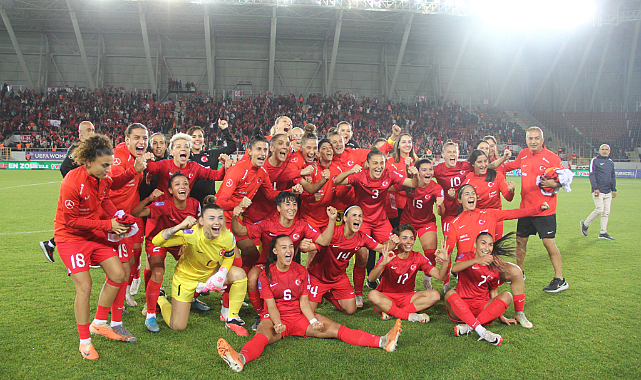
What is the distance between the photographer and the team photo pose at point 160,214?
4.62m

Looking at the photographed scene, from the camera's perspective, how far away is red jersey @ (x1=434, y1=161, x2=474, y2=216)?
19.9ft

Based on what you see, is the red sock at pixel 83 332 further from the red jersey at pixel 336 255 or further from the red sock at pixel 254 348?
the red jersey at pixel 336 255

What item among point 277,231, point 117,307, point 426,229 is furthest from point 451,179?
point 117,307

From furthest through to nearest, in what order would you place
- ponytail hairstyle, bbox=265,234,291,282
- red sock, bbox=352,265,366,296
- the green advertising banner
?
the green advertising banner, red sock, bbox=352,265,366,296, ponytail hairstyle, bbox=265,234,291,282

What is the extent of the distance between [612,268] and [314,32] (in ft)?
96.9

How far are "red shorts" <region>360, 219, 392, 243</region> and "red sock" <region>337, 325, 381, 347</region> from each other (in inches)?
64.9

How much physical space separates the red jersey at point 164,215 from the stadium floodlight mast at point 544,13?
31.7 meters

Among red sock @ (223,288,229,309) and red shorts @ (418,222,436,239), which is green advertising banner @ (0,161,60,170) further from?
red shorts @ (418,222,436,239)

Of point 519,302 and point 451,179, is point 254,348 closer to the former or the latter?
point 519,302

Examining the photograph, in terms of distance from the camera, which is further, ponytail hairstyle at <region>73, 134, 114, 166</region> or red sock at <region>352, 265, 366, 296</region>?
red sock at <region>352, 265, 366, 296</region>

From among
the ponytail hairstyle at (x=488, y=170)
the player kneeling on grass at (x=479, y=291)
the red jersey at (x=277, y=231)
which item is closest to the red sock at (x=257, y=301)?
the red jersey at (x=277, y=231)

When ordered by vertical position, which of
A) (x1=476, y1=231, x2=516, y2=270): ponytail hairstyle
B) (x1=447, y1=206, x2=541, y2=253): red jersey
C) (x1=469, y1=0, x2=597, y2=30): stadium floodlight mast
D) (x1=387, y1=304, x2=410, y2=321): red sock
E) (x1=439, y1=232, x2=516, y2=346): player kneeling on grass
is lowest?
(x1=387, y1=304, x2=410, y2=321): red sock

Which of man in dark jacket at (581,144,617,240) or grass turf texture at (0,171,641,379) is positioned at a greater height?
man in dark jacket at (581,144,617,240)

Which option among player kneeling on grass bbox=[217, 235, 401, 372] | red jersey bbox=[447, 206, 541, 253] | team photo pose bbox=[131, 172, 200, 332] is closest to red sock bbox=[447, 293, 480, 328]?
red jersey bbox=[447, 206, 541, 253]
